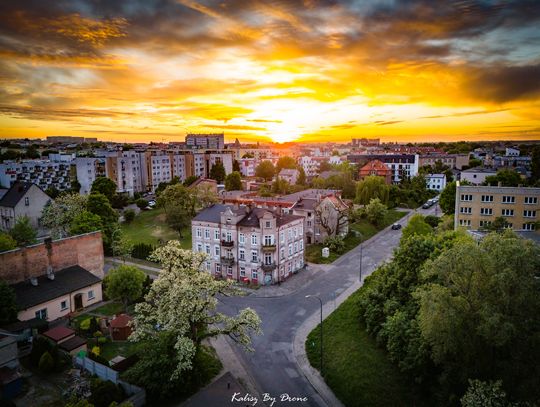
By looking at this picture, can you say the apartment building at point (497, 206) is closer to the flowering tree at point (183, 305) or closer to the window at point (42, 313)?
the flowering tree at point (183, 305)

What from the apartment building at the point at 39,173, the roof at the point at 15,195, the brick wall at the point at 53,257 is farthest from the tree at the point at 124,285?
the apartment building at the point at 39,173

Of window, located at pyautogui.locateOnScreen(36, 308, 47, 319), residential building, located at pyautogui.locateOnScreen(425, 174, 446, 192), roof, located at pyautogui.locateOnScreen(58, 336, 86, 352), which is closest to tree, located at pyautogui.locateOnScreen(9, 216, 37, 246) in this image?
window, located at pyautogui.locateOnScreen(36, 308, 47, 319)

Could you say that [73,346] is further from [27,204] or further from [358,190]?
[358,190]

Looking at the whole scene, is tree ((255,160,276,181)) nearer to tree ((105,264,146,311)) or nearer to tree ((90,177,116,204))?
tree ((90,177,116,204))

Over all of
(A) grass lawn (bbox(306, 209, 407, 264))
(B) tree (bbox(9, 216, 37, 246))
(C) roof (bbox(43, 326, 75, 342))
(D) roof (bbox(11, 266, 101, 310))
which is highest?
(B) tree (bbox(9, 216, 37, 246))

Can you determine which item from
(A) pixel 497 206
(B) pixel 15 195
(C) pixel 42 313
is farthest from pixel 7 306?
(A) pixel 497 206
